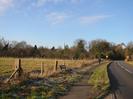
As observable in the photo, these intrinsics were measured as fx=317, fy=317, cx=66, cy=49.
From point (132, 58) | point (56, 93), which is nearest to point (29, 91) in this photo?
point (56, 93)

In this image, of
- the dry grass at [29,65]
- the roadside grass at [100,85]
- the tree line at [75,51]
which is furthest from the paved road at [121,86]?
the tree line at [75,51]

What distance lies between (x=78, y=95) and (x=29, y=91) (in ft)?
8.24

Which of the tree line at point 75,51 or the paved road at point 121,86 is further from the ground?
the tree line at point 75,51

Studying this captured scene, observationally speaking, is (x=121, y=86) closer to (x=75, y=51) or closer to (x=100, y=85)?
(x=100, y=85)

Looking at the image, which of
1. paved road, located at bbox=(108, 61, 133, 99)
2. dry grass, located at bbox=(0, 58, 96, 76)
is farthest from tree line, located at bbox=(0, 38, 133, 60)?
paved road, located at bbox=(108, 61, 133, 99)

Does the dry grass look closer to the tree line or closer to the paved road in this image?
the paved road

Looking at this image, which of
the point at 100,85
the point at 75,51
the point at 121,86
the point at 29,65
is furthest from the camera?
the point at 75,51

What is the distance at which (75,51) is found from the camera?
125m

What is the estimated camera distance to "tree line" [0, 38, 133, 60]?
375ft

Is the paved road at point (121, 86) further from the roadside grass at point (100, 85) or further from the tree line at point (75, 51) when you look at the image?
the tree line at point (75, 51)

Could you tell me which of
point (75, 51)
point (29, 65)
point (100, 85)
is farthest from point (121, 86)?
point (75, 51)

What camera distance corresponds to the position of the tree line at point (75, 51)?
114 meters

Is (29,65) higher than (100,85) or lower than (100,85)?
higher

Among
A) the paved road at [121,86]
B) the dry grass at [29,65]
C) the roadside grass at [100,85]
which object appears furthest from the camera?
the dry grass at [29,65]
